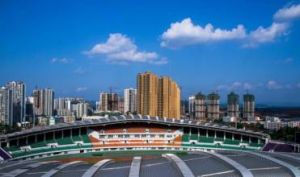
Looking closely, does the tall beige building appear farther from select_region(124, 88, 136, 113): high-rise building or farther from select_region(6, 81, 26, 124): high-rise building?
select_region(6, 81, 26, 124): high-rise building

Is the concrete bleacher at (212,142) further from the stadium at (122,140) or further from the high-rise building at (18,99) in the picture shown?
the high-rise building at (18,99)

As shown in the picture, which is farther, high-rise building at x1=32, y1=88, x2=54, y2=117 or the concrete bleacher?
high-rise building at x1=32, y1=88, x2=54, y2=117

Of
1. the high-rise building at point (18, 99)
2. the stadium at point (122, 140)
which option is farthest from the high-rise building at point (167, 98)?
the stadium at point (122, 140)

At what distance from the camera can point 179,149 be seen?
52.0m

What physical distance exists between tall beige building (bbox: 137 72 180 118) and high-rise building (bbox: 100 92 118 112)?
38.3m

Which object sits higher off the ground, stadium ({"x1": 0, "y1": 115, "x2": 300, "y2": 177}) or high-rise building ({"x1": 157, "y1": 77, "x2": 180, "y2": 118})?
high-rise building ({"x1": 157, "y1": 77, "x2": 180, "y2": 118})

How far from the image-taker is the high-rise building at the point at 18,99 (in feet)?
362

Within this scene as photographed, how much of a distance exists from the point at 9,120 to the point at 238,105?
8346 cm

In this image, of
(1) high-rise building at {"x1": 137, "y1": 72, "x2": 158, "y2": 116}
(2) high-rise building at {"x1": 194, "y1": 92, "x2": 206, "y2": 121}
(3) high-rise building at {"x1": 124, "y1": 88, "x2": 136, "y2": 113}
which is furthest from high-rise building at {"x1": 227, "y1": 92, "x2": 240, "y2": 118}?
(1) high-rise building at {"x1": 137, "y1": 72, "x2": 158, "y2": 116}

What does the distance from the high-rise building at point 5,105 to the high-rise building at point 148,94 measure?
33.6m

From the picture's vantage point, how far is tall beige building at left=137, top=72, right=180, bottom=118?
356 feet

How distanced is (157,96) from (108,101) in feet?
145

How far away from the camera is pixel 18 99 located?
4441 inches

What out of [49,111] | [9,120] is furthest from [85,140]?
[49,111]
